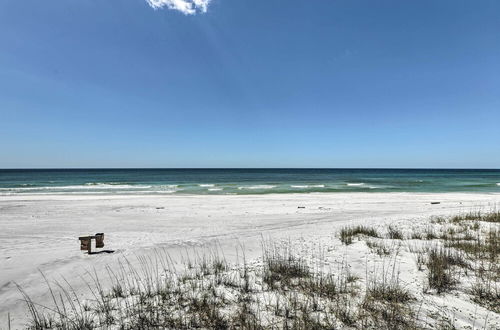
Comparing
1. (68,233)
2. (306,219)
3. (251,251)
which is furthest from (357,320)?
(68,233)

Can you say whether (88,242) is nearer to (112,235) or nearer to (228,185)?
(112,235)

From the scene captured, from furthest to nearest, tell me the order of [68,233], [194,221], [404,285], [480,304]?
[194,221], [68,233], [404,285], [480,304]

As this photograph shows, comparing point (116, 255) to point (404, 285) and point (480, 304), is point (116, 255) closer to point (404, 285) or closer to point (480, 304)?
point (404, 285)

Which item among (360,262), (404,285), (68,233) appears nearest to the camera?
(404,285)

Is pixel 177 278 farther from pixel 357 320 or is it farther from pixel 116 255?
pixel 357 320

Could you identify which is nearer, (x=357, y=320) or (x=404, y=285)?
(x=357, y=320)

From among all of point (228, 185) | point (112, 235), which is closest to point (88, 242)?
point (112, 235)

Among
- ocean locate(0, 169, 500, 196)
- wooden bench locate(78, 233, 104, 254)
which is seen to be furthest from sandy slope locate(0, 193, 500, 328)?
ocean locate(0, 169, 500, 196)

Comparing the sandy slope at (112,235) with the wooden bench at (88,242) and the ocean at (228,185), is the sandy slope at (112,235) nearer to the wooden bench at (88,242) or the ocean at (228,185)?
the wooden bench at (88,242)

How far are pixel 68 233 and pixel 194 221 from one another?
5.52 m

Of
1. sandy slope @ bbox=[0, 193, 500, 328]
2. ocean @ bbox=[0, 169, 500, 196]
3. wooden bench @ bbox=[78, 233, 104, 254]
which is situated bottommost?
ocean @ bbox=[0, 169, 500, 196]

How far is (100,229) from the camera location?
11.2 meters

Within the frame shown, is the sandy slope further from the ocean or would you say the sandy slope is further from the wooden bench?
the ocean

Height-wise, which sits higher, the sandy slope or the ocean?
the sandy slope
